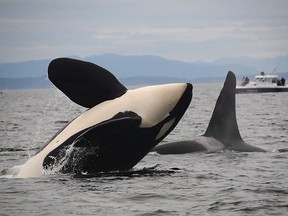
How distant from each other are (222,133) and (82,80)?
25.6 feet

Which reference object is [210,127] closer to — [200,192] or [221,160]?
[221,160]

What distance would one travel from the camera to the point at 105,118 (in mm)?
11922

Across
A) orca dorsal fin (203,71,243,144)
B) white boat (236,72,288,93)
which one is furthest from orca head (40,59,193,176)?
white boat (236,72,288,93)

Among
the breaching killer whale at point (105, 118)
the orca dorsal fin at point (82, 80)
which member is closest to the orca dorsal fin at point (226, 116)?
the breaching killer whale at point (105, 118)

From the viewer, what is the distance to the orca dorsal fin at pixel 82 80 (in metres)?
11.9

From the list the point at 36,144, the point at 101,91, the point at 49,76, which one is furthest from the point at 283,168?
the point at 36,144

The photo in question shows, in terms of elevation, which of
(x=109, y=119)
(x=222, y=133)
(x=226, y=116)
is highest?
(x=109, y=119)

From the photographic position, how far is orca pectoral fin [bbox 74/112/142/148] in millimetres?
11500

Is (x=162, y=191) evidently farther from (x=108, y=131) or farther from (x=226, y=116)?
(x=226, y=116)

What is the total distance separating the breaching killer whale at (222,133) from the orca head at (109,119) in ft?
20.4

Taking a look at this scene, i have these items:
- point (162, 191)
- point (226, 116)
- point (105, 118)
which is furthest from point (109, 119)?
point (226, 116)

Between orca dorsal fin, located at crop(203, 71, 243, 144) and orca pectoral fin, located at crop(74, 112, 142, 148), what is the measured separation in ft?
23.2

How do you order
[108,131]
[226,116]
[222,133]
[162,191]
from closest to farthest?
[108,131] → [162,191] → [226,116] → [222,133]

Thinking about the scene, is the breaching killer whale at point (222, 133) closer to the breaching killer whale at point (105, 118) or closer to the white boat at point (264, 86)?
the breaching killer whale at point (105, 118)
